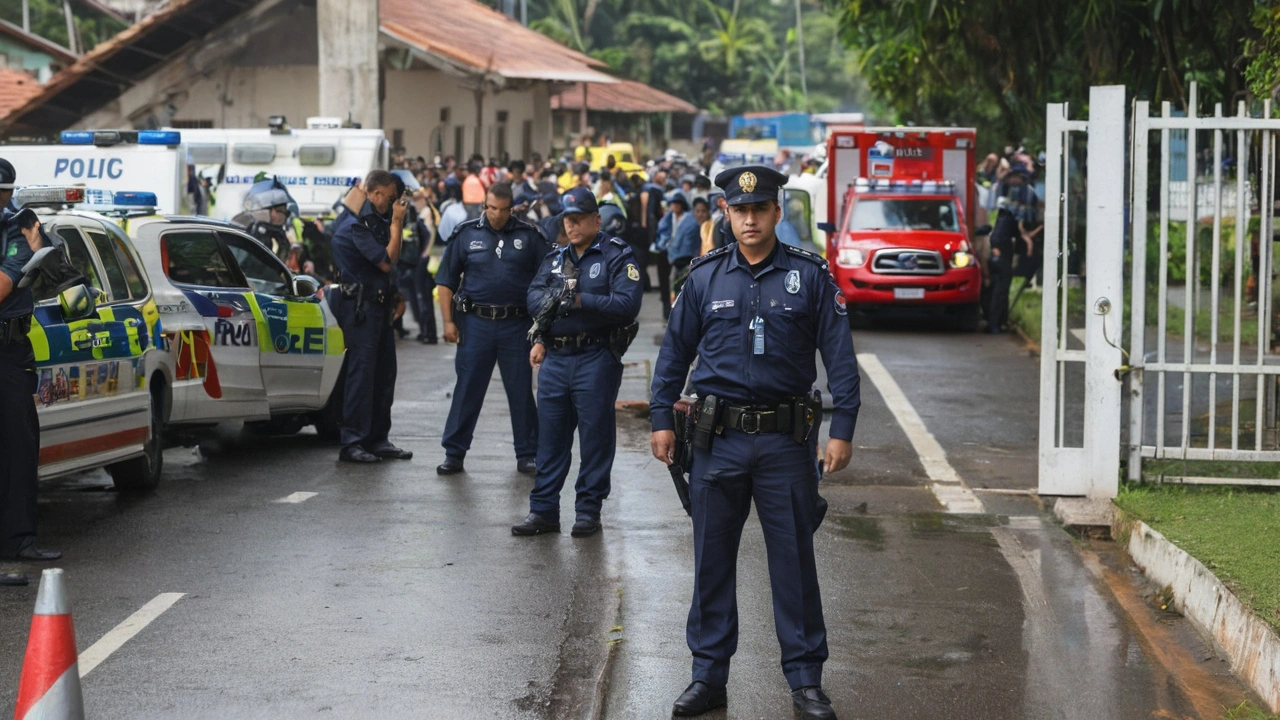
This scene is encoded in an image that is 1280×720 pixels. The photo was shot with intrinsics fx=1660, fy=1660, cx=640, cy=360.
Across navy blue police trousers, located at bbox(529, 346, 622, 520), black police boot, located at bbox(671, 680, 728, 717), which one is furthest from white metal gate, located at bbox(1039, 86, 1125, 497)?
black police boot, located at bbox(671, 680, 728, 717)

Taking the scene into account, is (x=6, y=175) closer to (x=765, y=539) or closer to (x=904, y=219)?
(x=765, y=539)

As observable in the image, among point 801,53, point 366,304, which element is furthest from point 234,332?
point 801,53

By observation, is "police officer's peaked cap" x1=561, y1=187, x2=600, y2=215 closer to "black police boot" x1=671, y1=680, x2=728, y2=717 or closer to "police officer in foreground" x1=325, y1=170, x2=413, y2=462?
"police officer in foreground" x1=325, y1=170, x2=413, y2=462

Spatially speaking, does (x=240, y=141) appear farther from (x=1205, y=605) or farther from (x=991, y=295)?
(x=1205, y=605)

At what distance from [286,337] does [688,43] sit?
58.3m

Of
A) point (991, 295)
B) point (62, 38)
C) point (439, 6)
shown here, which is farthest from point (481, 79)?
point (62, 38)

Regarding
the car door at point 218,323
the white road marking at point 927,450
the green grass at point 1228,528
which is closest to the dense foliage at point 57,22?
the white road marking at point 927,450

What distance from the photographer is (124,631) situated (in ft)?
21.8

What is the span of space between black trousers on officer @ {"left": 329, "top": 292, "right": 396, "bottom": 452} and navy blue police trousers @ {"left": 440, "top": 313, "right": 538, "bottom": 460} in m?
0.67

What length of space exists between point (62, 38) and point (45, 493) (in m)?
40.0

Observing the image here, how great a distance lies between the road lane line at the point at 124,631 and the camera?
6.21 meters

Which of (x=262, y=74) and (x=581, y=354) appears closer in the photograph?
(x=581, y=354)

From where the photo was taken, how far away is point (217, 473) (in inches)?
416

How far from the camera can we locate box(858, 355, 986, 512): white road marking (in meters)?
9.83
